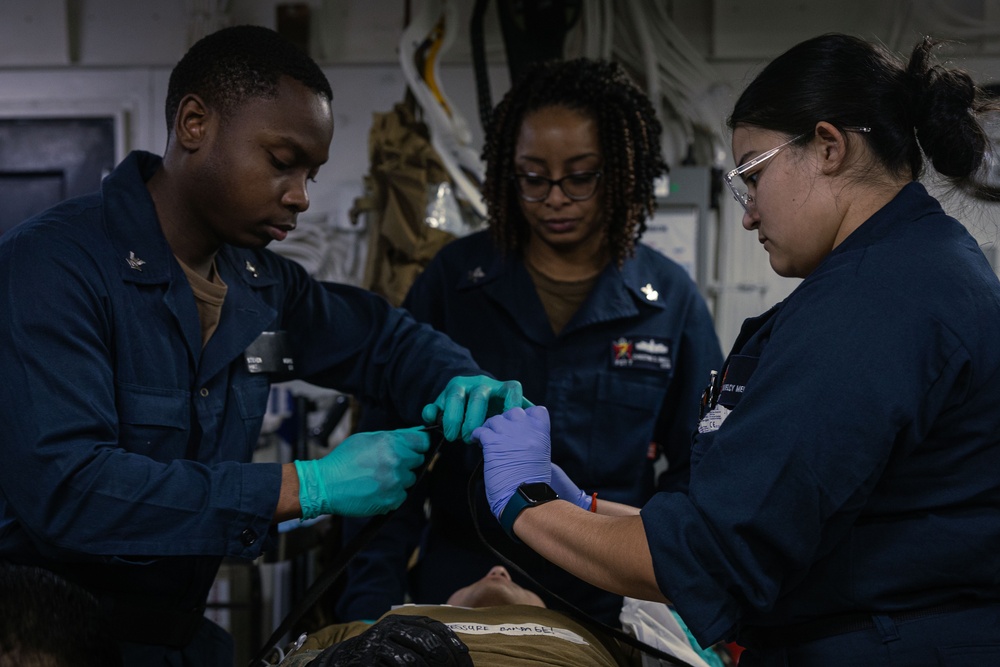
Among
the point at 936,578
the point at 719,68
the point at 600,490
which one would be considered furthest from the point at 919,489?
the point at 719,68

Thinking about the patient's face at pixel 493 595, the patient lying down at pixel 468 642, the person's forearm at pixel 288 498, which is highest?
the person's forearm at pixel 288 498

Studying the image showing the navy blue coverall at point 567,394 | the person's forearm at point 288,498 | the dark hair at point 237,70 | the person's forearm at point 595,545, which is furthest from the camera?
the navy blue coverall at point 567,394

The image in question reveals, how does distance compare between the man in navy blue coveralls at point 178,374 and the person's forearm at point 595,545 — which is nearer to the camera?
the person's forearm at point 595,545

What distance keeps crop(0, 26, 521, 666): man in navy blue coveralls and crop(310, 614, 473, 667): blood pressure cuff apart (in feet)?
0.75

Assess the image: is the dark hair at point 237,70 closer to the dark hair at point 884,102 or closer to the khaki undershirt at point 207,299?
the khaki undershirt at point 207,299

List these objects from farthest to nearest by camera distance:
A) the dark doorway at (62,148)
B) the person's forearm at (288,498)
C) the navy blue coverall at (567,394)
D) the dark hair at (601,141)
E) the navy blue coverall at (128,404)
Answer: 1. the dark doorway at (62,148)
2. the dark hair at (601,141)
3. the navy blue coverall at (567,394)
4. the person's forearm at (288,498)
5. the navy blue coverall at (128,404)

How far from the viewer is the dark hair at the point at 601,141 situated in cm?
217

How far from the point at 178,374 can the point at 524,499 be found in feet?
1.99

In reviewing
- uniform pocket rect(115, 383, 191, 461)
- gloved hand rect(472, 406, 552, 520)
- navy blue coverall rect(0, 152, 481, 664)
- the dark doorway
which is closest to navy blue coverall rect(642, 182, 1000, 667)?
gloved hand rect(472, 406, 552, 520)

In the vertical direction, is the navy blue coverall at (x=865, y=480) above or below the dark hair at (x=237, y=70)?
below

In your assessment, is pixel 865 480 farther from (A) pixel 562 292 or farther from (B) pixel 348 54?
(B) pixel 348 54

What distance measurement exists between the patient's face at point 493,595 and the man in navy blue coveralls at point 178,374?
1.27 feet

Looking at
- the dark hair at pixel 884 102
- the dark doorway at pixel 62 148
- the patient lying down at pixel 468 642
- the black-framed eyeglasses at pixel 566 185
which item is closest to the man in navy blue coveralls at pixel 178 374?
the patient lying down at pixel 468 642

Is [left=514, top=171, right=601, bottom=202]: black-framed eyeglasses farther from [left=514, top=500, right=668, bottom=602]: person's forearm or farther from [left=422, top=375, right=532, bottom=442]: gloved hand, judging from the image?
[left=514, top=500, right=668, bottom=602]: person's forearm
